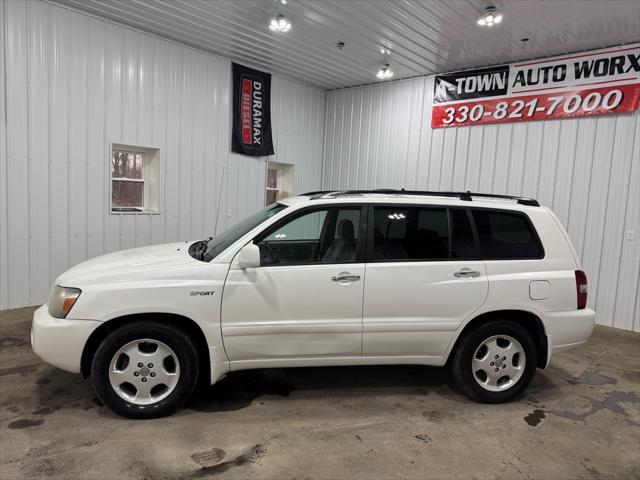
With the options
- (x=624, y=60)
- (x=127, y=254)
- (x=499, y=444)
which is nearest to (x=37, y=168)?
(x=127, y=254)

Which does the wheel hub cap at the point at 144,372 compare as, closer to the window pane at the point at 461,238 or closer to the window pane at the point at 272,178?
the window pane at the point at 461,238

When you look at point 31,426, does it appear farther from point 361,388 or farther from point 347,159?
point 347,159

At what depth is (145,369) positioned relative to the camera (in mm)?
3086

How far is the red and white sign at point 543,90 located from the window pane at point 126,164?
5292mm

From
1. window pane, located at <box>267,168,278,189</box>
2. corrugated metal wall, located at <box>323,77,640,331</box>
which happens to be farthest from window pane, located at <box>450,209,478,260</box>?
window pane, located at <box>267,168,278,189</box>

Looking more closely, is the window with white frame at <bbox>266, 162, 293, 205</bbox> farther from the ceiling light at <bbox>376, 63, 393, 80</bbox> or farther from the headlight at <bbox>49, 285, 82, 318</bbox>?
the headlight at <bbox>49, 285, 82, 318</bbox>

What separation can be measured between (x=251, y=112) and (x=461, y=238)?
5.81 metres

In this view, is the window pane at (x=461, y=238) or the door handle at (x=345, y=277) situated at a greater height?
the window pane at (x=461, y=238)

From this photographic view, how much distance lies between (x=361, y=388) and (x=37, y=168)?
16.9 ft

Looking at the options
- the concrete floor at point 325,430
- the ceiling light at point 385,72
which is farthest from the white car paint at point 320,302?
the ceiling light at point 385,72

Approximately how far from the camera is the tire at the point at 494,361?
11.5ft

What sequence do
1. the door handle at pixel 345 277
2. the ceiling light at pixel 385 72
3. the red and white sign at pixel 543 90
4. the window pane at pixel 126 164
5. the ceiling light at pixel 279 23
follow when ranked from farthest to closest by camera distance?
the ceiling light at pixel 385 72, the window pane at pixel 126 164, the red and white sign at pixel 543 90, the ceiling light at pixel 279 23, the door handle at pixel 345 277

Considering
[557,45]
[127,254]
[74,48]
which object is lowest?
[127,254]

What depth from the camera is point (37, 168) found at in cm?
580
